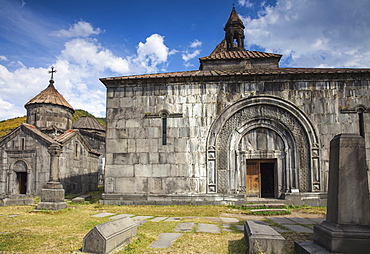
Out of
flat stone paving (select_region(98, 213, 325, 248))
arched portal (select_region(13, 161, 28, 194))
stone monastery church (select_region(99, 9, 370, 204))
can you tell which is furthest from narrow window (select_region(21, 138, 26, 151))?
flat stone paving (select_region(98, 213, 325, 248))

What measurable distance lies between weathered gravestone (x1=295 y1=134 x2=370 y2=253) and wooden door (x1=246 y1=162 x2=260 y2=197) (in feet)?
23.9

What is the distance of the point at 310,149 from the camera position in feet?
38.1

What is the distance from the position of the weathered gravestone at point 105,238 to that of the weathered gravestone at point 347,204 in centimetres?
314

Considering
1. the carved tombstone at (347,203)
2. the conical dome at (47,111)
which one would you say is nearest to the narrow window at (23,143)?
the conical dome at (47,111)

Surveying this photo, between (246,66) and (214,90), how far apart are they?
13.0 feet

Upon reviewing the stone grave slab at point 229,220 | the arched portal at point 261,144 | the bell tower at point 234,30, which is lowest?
the stone grave slab at point 229,220

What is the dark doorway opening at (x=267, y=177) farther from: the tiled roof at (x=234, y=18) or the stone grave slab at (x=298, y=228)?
the tiled roof at (x=234, y=18)

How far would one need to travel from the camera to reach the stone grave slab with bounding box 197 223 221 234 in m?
6.68

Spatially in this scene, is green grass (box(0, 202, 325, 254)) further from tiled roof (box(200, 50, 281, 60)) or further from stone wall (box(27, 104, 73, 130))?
stone wall (box(27, 104, 73, 130))

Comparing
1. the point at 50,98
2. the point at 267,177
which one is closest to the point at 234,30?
the point at 267,177

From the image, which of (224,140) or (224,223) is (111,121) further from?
(224,223)

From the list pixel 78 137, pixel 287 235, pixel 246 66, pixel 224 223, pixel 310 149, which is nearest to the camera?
pixel 287 235

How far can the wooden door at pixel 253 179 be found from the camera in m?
12.2

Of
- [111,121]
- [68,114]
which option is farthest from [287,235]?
[68,114]
